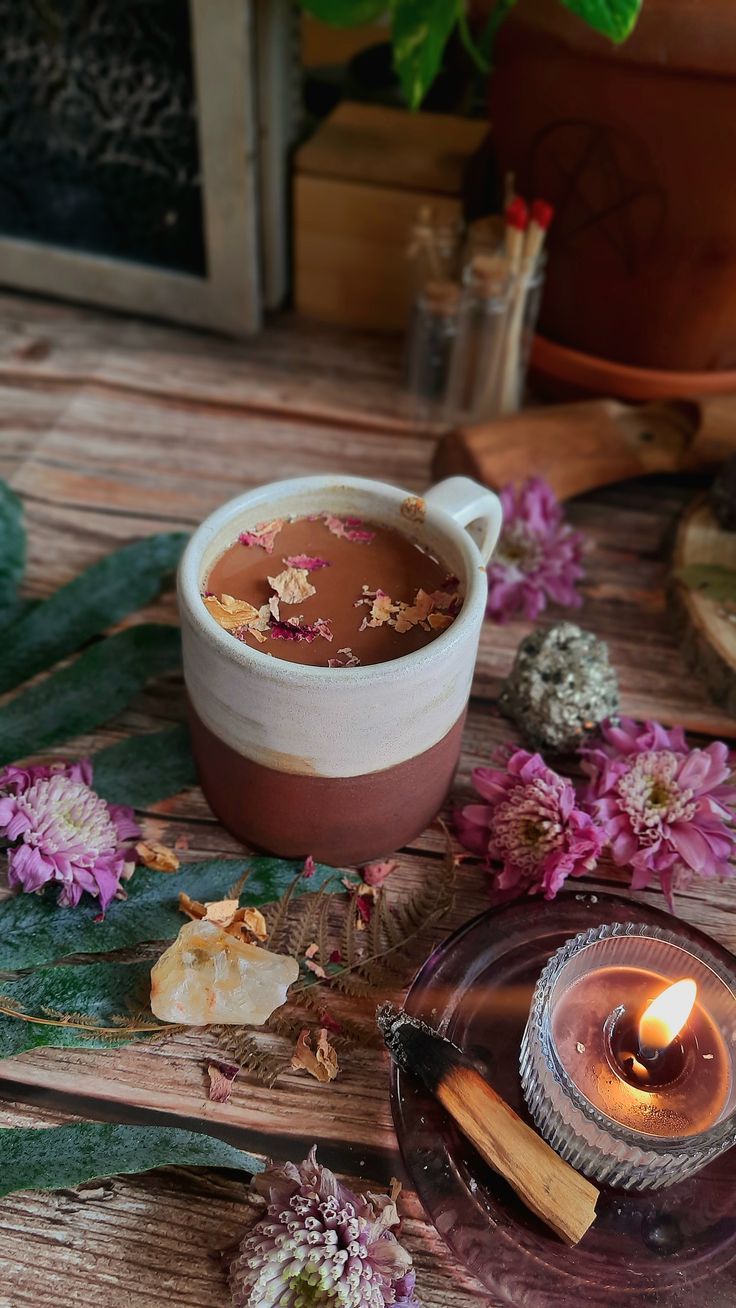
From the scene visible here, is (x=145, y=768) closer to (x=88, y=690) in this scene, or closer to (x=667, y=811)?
(x=88, y=690)

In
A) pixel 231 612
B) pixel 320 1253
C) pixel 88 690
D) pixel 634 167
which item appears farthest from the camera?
pixel 634 167

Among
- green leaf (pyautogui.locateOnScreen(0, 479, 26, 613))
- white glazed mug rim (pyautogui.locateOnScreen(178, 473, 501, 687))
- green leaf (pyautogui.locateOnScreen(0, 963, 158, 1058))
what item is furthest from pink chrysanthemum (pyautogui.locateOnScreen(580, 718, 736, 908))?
green leaf (pyautogui.locateOnScreen(0, 479, 26, 613))

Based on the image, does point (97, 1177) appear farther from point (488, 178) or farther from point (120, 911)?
point (488, 178)

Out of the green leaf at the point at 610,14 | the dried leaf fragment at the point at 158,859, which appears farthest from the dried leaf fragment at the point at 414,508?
the green leaf at the point at 610,14

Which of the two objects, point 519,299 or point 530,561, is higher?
point 519,299

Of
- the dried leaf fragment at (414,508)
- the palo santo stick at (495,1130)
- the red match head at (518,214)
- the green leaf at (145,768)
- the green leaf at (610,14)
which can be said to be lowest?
the palo santo stick at (495,1130)

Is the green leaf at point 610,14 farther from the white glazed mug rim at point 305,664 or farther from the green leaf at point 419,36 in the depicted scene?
the white glazed mug rim at point 305,664

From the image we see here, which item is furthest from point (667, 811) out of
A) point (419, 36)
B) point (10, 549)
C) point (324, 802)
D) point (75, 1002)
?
point (419, 36)
